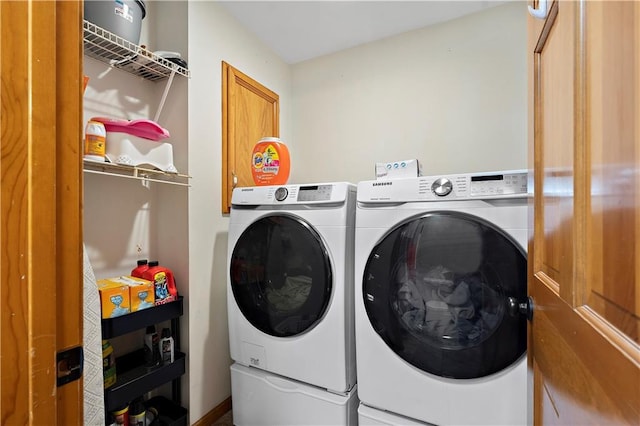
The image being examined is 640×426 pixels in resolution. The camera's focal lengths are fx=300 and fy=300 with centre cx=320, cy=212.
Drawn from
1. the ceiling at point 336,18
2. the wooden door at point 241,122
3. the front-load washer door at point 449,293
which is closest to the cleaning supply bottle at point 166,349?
the wooden door at point 241,122

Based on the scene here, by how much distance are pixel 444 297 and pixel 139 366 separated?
136cm

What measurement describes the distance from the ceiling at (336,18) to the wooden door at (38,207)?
1493 mm

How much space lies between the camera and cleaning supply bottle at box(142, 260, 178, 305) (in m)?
1.36

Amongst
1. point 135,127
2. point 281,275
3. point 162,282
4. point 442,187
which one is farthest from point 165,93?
point 442,187

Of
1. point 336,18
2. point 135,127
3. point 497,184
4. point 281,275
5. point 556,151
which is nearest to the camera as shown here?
point 556,151

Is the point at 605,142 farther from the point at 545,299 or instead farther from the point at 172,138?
the point at 172,138

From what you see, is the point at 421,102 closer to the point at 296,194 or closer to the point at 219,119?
the point at 296,194

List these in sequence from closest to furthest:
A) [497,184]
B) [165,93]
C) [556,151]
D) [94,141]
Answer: [556,151] < [497,184] < [94,141] < [165,93]

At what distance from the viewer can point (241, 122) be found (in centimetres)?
187

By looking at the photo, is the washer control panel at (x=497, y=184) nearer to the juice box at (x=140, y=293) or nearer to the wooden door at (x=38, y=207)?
the wooden door at (x=38, y=207)

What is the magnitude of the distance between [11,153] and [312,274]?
0.99 meters

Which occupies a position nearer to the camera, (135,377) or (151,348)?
(135,377)

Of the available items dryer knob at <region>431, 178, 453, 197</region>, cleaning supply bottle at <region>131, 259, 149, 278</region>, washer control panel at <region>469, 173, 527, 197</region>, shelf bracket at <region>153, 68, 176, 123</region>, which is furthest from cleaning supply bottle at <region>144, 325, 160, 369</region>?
washer control panel at <region>469, 173, 527, 197</region>

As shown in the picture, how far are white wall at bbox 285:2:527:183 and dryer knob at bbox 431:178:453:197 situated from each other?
83 centimetres
